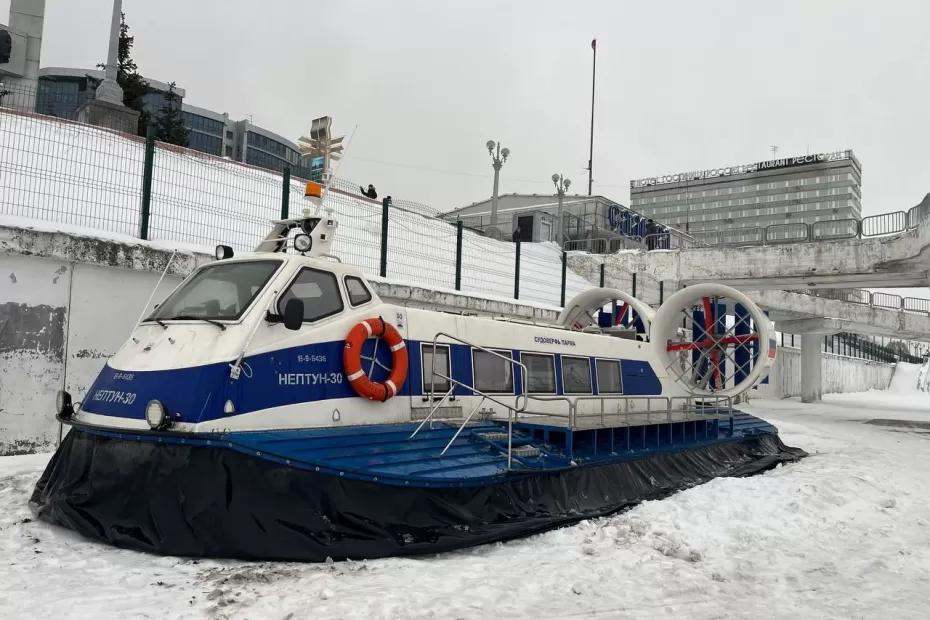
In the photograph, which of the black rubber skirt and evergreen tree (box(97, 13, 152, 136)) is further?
evergreen tree (box(97, 13, 152, 136))

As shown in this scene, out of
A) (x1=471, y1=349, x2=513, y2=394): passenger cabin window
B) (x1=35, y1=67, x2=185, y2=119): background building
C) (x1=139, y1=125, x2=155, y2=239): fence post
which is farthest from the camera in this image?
(x1=35, y1=67, x2=185, y2=119): background building

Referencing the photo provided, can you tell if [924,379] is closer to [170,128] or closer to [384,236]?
[384,236]

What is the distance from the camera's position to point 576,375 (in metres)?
7.73

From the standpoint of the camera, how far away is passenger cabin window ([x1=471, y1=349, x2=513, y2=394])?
648 centimetres

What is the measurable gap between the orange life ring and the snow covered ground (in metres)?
1.39

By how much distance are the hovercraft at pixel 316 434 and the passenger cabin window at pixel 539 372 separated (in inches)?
0.9

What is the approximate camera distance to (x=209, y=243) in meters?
10.4

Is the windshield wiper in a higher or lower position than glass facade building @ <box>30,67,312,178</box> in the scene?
lower

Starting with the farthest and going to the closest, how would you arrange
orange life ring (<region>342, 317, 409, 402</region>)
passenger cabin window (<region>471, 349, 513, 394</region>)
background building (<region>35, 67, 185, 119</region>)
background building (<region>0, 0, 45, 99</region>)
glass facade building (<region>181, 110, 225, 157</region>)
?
glass facade building (<region>181, 110, 225, 157</region>)
background building (<region>35, 67, 185, 119</region>)
background building (<region>0, 0, 45, 99</region>)
passenger cabin window (<region>471, 349, 513, 394</region>)
orange life ring (<region>342, 317, 409, 402</region>)

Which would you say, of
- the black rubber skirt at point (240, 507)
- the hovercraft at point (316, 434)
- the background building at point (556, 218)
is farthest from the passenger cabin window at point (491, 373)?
the background building at point (556, 218)

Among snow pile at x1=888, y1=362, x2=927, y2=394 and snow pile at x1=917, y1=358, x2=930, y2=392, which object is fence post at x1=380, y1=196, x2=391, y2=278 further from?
snow pile at x1=888, y1=362, x2=927, y2=394

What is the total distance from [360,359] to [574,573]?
225cm

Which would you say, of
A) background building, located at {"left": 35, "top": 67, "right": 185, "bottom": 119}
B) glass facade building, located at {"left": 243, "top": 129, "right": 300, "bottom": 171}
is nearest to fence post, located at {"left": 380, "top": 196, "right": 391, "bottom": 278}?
background building, located at {"left": 35, "top": 67, "right": 185, "bottom": 119}

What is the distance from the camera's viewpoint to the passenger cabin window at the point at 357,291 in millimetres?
5578
